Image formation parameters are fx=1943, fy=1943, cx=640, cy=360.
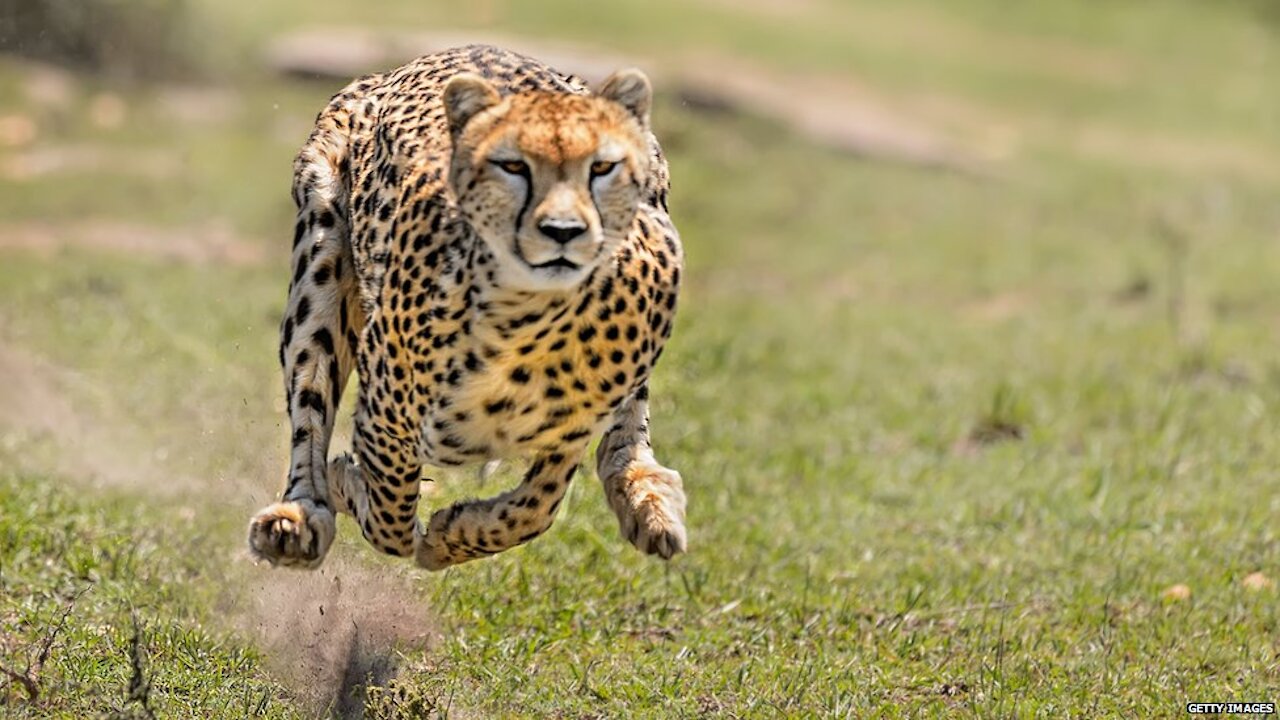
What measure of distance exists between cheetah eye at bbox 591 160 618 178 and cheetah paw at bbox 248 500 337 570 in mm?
1382

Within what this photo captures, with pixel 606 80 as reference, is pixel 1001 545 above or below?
below

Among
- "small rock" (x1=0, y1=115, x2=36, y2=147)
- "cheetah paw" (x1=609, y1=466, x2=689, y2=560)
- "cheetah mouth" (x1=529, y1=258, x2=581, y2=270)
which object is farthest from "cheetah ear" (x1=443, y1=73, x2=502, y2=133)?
"small rock" (x1=0, y1=115, x2=36, y2=147)

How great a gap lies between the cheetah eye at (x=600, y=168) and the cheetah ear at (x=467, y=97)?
1.22 feet

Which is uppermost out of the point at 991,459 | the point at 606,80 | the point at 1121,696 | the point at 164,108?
the point at 606,80

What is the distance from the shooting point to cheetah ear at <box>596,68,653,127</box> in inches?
174

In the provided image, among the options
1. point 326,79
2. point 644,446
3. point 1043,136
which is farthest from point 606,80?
point 1043,136

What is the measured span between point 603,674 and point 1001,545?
77.0 inches

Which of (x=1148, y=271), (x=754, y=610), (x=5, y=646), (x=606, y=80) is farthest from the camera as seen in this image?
(x=1148, y=271)

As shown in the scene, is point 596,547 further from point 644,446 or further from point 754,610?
point 644,446

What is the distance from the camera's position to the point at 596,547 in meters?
6.31

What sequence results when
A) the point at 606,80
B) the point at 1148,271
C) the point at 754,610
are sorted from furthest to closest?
the point at 1148,271 < the point at 754,610 < the point at 606,80

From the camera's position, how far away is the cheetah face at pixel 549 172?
4114mm

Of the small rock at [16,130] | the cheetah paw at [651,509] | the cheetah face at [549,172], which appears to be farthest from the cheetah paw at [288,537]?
the small rock at [16,130]

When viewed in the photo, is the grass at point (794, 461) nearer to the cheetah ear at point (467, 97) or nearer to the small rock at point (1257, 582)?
the small rock at point (1257, 582)
